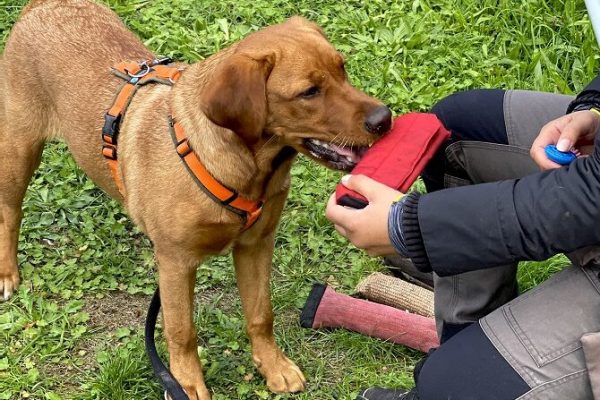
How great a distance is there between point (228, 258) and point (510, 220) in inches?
91.3

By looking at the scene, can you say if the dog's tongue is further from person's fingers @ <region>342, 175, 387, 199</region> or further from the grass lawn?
the grass lawn

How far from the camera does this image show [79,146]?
3.94 m

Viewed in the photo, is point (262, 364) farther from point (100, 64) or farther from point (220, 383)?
point (100, 64)

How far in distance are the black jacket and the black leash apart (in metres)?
1.35

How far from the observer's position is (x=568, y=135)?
9.41 ft

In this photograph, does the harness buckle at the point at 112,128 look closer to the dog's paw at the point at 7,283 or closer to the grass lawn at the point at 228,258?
the grass lawn at the point at 228,258

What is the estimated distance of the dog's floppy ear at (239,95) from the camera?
9.53 ft

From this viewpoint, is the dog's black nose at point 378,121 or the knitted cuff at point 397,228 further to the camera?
the dog's black nose at point 378,121

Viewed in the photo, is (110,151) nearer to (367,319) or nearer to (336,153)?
(336,153)

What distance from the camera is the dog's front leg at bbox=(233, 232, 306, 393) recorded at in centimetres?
375

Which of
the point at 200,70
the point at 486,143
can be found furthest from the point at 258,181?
the point at 486,143

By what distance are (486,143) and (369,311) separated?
43.1 inches

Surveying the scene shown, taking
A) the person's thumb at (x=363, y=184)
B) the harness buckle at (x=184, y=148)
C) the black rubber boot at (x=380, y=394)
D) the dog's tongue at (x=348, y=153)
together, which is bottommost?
the black rubber boot at (x=380, y=394)

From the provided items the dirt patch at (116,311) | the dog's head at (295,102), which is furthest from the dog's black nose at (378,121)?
the dirt patch at (116,311)
